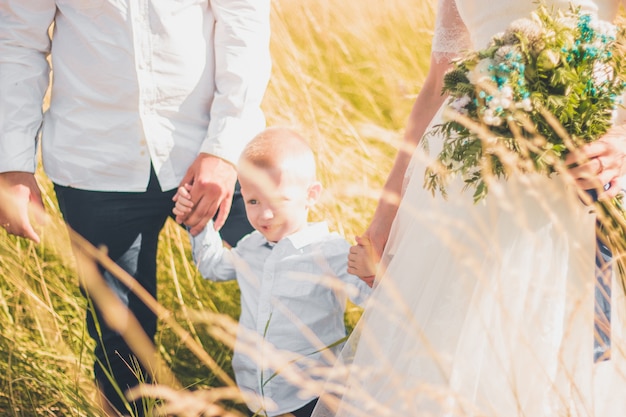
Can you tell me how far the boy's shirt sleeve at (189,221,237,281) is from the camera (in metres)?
2.52

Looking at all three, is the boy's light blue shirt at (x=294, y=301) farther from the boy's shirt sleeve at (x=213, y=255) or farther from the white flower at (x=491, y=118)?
the white flower at (x=491, y=118)

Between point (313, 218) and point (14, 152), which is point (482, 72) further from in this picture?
point (313, 218)

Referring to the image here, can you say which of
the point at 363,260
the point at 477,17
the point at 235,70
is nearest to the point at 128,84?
the point at 235,70

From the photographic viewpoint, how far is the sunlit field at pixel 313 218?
259 cm

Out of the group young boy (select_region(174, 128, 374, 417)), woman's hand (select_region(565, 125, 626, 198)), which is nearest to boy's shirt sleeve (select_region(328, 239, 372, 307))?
young boy (select_region(174, 128, 374, 417))

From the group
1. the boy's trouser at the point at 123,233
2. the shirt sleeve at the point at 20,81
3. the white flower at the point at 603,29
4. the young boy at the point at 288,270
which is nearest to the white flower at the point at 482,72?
the white flower at the point at 603,29

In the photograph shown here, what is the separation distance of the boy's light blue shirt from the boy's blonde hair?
0.65 ft

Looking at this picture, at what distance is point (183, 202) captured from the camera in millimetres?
2248

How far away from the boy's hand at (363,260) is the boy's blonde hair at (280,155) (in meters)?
0.36

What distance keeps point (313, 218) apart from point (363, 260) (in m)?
1.22

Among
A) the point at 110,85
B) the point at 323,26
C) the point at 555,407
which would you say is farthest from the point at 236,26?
the point at 323,26

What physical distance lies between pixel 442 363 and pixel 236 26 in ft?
3.83

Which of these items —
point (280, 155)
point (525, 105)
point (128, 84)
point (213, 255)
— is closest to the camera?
point (525, 105)

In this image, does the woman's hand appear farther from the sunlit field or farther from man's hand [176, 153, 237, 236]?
man's hand [176, 153, 237, 236]
